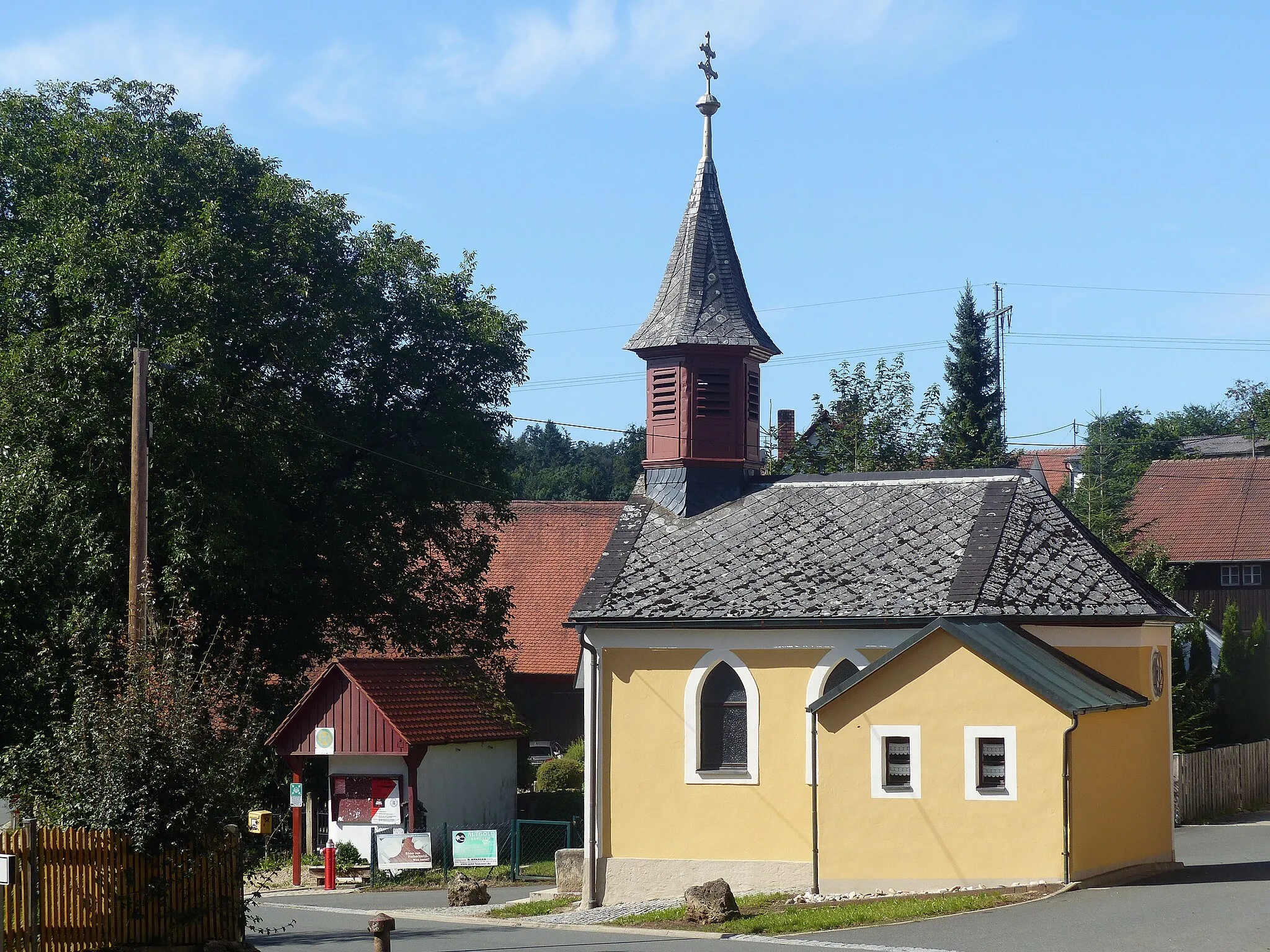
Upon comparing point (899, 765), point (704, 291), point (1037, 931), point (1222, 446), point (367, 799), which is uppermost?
point (1222, 446)

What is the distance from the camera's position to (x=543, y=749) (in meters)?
43.2

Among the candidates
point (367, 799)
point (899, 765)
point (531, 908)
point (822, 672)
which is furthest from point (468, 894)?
point (899, 765)

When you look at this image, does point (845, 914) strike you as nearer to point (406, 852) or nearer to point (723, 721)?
point (723, 721)

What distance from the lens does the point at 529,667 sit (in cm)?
4275

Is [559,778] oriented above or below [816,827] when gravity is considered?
below

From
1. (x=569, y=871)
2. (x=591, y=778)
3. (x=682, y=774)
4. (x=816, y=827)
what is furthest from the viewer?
(x=569, y=871)

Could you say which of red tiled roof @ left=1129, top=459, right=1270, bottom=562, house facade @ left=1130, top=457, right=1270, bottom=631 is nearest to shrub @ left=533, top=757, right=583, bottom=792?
house facade @ left=1130, top=457, right=1270, bottom=631

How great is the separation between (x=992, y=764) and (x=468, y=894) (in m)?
9.78

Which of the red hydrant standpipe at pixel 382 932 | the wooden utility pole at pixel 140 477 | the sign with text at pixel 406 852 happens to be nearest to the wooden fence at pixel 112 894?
the red hydrant standpipe at pixel 382 932

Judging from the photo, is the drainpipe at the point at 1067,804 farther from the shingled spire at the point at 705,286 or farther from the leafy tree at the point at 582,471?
the leafy tree at the point at 582,471

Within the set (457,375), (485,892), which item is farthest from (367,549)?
(485,892)

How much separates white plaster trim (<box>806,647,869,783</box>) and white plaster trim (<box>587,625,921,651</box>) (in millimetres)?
89

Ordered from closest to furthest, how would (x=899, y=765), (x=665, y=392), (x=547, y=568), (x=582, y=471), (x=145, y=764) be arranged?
(x=145, y=764), (x=899, y=765), (x=665, y=392), (x=547, y=568), (x=582, y=471)

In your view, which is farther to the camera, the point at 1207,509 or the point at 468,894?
the point at 1207,509
